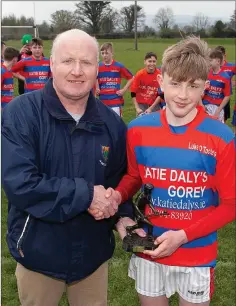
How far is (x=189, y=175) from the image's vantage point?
7.23 feet

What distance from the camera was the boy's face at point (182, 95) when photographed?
2.17m

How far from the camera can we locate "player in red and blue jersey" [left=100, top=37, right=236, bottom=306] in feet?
7.13

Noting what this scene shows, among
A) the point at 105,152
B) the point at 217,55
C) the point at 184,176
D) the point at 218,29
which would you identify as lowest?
the point at 184,176

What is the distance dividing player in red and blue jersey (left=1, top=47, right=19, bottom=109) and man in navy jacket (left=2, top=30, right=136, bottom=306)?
7204mm

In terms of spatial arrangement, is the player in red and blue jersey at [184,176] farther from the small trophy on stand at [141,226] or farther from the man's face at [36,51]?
the man's face at [36,51]

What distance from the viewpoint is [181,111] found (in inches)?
86.0

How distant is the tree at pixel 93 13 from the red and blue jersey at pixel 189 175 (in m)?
39.8

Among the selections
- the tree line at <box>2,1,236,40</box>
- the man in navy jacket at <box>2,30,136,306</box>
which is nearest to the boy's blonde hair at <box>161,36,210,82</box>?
the man in navy jacket at <box>2,30,136,306</box>

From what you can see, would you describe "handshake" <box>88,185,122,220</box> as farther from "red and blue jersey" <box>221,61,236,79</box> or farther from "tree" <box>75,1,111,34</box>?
"tree" <box>75,1,111,34</box>

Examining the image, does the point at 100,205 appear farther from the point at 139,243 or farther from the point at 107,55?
the point at 107,55

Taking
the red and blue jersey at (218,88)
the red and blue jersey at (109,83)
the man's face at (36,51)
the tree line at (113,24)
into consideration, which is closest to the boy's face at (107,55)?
the red and blue jersey at (109,83)

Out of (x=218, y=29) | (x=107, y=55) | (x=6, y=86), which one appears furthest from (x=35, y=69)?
(x=218, y=29)

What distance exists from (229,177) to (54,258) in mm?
924

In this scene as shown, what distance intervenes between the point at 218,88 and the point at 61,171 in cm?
723
